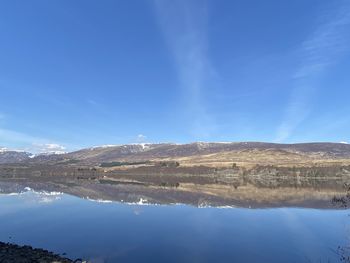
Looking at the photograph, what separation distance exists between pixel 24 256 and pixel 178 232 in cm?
1962

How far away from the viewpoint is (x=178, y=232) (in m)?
45.3

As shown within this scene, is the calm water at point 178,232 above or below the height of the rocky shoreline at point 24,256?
above

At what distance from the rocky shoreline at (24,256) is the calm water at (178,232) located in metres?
2.99

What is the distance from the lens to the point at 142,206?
7275 centimetres

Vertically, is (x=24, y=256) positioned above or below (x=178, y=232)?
below

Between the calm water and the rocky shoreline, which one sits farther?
the calm water

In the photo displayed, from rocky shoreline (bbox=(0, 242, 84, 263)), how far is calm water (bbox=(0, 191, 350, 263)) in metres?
2.99

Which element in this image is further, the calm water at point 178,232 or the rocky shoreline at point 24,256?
the calm water at point 178,232

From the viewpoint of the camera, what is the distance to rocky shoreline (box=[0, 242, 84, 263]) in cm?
2725

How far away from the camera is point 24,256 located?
28688mm

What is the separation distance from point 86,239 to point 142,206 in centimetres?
3302

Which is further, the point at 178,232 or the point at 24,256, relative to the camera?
the point at 178,232

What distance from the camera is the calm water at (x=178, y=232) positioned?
34.0 metres

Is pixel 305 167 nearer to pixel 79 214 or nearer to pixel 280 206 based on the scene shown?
pixel 280 206
